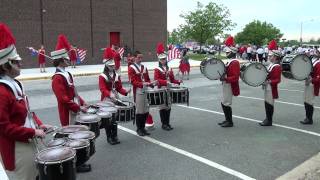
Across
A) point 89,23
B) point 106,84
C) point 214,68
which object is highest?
point 89,23

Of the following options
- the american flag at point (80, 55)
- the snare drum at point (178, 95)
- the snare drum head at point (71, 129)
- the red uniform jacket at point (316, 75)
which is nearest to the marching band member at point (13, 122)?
the snare drum head at point (71, 129)

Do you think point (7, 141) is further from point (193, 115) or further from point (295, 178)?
point (193, 115)

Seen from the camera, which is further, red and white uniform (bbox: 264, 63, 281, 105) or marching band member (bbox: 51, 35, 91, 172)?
red and white uniform (bbox: 264, 63, 281, 105)

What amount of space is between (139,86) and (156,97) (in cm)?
45

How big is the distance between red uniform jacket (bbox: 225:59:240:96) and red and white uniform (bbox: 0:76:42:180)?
5.84 m

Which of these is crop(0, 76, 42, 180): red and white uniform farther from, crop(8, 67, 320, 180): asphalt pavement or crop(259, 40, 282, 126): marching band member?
crop(259, 40, 282, 126): marching band member

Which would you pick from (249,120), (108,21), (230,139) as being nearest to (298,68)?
(249,120)

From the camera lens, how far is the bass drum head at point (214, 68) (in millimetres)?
9242

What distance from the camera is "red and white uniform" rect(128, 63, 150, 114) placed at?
8.16m

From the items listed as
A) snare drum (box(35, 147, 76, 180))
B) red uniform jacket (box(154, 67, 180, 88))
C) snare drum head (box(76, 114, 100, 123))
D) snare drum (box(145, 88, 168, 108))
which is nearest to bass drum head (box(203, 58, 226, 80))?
red uniform jacket (box(154, 67, 180, 88))

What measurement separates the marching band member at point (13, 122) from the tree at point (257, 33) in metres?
92.0

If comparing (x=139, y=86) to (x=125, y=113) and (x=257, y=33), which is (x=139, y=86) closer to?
(x=125, y=113)

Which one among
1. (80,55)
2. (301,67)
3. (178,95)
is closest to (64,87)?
(178,95)

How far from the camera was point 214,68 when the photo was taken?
9.27m
